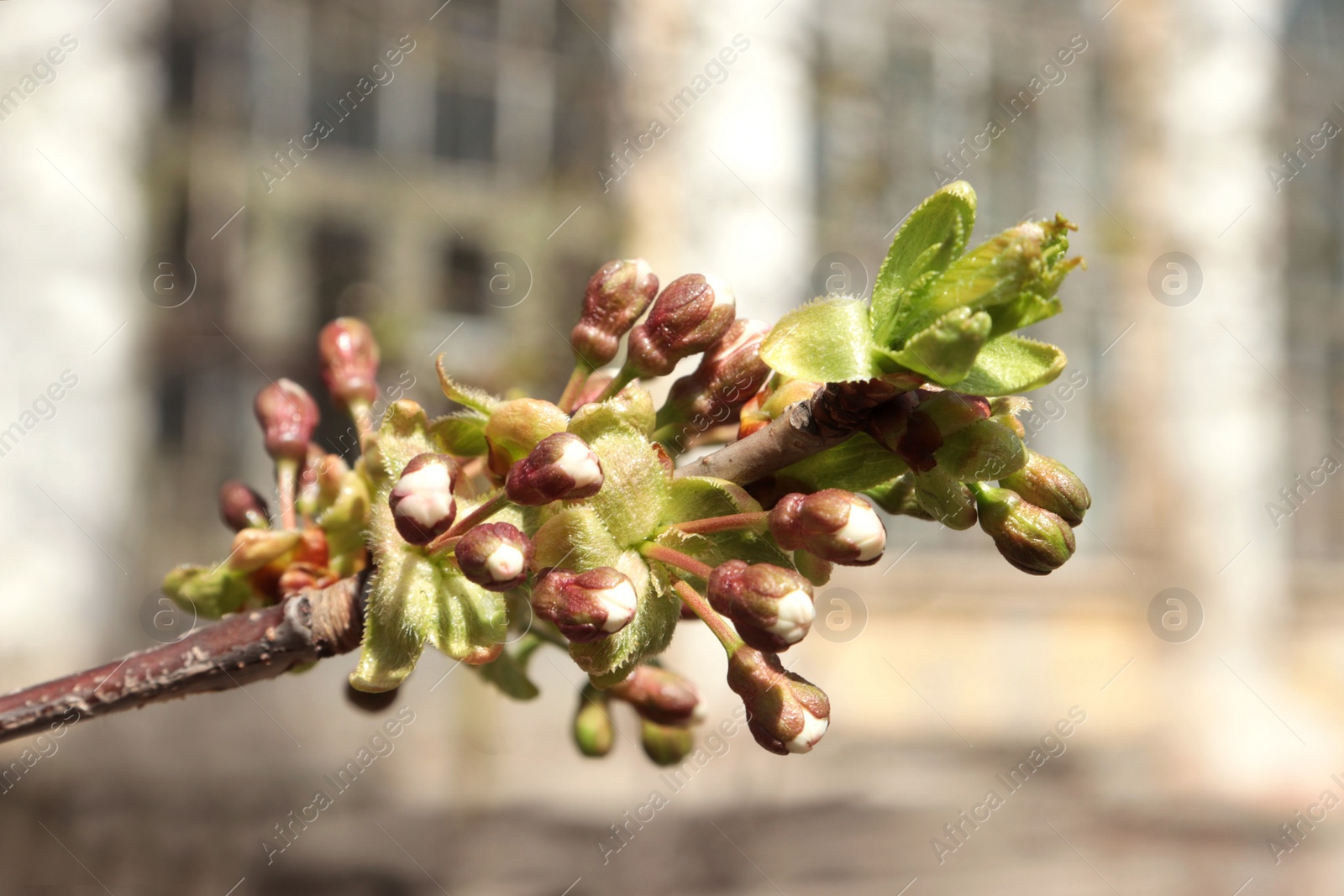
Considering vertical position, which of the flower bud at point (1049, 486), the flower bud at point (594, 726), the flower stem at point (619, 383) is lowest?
the flower bud at point (594, 726)

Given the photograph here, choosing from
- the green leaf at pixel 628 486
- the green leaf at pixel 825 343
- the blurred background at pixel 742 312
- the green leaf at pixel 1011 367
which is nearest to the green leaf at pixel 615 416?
the green leaf at pixel 628 486

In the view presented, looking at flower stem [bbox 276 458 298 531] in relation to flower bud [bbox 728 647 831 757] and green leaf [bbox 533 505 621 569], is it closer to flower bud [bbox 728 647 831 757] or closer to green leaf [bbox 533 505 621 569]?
green leaf [bbox 533 505 621 569]

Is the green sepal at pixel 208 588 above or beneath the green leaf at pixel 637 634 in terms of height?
beneath

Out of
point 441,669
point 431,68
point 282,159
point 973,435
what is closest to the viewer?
point 973,435

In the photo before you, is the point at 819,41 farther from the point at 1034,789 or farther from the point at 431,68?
the point at 1034,789

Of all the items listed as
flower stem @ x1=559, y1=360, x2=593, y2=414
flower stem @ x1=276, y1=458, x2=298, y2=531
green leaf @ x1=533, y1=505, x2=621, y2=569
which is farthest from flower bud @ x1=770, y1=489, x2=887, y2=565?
flower stem @ x1=276, y1=458, x2=298, y2=531

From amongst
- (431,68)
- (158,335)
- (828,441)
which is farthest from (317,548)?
(431,68)

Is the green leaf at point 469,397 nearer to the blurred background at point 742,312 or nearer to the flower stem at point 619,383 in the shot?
the flower stem at point 619,383
